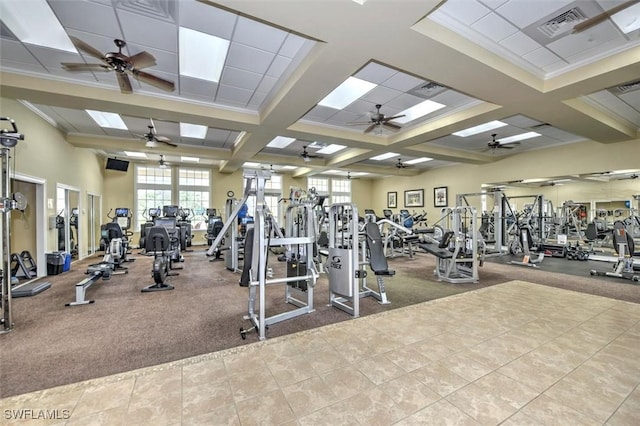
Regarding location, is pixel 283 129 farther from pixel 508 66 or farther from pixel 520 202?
pixel 520 202

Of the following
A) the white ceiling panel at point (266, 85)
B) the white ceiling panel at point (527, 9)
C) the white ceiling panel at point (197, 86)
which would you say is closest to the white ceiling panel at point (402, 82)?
the white ceiling panel at point (527, 9)

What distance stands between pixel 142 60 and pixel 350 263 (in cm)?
335

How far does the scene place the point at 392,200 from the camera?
13.6 metres

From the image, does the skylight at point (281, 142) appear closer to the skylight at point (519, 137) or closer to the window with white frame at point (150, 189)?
the window with white frame at point (150, 189)

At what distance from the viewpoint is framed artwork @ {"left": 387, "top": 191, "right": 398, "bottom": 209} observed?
1342cm

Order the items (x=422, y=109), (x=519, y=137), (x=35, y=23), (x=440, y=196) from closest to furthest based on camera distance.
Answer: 1. (x=35, y=23)
2. (x=422, y=109)
3. (x=519, y=137)
4. (x=440, y=196)

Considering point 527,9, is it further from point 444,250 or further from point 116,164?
point 116,164

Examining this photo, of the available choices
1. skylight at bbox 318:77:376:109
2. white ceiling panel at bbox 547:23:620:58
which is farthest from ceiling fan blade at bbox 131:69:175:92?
white ceiling panel at bbox 547:23:620:58

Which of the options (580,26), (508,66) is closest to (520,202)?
(508,66)

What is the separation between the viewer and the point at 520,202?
359 inches

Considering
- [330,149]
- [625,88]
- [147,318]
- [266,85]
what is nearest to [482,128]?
[625,88]

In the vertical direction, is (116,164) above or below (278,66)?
below

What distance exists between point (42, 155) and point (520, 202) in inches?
500

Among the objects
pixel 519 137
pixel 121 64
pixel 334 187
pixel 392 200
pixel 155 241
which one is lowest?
pixel 155 241
